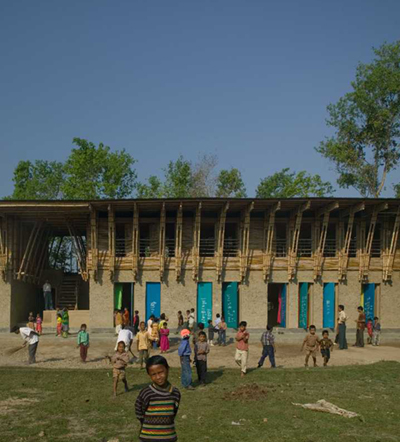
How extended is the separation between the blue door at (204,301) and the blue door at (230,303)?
84 centimetres

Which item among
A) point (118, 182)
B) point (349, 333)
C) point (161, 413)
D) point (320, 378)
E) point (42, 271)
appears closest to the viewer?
point (161, 413)

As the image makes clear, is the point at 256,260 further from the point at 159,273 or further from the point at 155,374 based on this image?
the point at 155,374

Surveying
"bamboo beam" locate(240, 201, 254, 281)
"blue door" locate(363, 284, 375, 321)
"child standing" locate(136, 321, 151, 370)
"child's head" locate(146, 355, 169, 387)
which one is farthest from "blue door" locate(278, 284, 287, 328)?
"child's head" locate(146, 355, 169, 387)

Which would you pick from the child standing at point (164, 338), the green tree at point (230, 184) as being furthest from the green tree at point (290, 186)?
the child standing at point (164, 338)

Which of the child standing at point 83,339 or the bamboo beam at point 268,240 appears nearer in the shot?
the child standing at point 83,339

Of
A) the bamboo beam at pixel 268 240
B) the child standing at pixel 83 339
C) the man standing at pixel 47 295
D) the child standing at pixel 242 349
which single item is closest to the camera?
the child standing at pixel 242 349

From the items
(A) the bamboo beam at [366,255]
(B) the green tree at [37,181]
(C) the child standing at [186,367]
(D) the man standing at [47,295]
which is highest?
(B) the green tree at [37,181]

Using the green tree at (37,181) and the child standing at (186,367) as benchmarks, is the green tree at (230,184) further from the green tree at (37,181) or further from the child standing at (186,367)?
the child standing at (186,367)

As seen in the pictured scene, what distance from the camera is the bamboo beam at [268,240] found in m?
28.0

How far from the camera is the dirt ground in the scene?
19406 mm

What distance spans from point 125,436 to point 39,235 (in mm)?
23154

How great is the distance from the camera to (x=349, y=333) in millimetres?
28375

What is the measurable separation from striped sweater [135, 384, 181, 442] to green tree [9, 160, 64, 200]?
51.1 m

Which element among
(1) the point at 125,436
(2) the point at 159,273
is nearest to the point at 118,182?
(2) the point at 159,273
